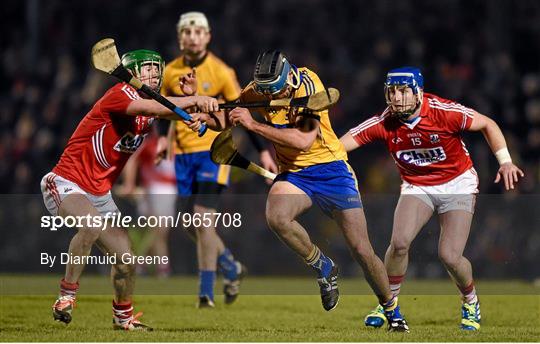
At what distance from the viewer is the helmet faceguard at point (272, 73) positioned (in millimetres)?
9664

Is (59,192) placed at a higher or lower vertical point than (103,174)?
lower

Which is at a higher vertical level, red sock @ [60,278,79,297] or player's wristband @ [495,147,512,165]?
player's wristband @ [495,147,512,165]

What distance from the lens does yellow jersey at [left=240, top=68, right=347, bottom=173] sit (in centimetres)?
993

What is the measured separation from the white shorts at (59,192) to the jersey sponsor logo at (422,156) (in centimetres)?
243

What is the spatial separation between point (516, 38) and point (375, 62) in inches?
90.9

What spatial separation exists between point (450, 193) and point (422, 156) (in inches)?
14.9

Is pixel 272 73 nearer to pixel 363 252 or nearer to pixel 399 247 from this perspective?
pixel 363 252

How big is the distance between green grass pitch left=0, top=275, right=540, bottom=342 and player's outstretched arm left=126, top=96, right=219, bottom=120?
165 centimetres

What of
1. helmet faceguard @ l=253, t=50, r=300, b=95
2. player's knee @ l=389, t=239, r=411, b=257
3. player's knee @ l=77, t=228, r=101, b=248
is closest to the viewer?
helmet faceguard @ l=253, t=50, r=300, b=95

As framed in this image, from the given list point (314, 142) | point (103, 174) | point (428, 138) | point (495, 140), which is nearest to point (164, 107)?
point (103, 174)

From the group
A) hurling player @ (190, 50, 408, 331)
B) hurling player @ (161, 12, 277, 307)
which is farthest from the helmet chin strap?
hurling player @ (161, 12, 277, 307)

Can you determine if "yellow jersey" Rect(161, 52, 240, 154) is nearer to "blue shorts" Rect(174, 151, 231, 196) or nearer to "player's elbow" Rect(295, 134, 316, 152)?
"blue shorts" Rect(174, 151, 231, 196)

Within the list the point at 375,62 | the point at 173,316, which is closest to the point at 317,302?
the point at 173,316

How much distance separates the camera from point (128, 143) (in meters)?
10.3
